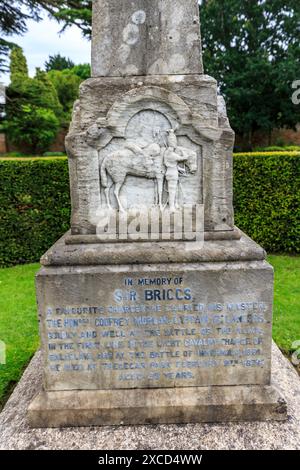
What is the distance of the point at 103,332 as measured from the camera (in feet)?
8.27

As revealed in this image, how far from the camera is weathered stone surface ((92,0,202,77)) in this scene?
2553 mm

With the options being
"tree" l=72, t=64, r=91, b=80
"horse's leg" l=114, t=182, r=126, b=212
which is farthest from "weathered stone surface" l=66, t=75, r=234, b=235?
"tree" l=72, t=64, r=91, b=80

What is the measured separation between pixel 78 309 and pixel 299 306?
3.53 meters

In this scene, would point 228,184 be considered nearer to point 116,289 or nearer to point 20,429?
point 116,289

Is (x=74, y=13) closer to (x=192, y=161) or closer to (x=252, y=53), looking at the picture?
(x=192, y=161)

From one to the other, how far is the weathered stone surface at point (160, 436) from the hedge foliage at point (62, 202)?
491cm

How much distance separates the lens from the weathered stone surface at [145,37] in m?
2.55

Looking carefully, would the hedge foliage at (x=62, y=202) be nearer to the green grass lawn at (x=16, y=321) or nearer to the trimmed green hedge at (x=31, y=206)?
the trimmed green hedge at (x=31, y=206)

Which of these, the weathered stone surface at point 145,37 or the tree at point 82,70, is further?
the tree at point 82,70

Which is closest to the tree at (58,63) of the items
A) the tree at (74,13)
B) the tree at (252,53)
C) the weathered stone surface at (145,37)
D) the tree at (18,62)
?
the tree at (18,62)

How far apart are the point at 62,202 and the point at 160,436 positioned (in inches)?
212

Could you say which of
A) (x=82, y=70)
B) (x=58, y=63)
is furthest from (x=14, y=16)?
(x=58, y=63)

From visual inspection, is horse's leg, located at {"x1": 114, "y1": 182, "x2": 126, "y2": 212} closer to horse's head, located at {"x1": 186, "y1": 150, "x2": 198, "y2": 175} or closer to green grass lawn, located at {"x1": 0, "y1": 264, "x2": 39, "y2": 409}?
horse's head, located at {"x1": 186, "y1": 150, "x2": 198, "y2": 175}
